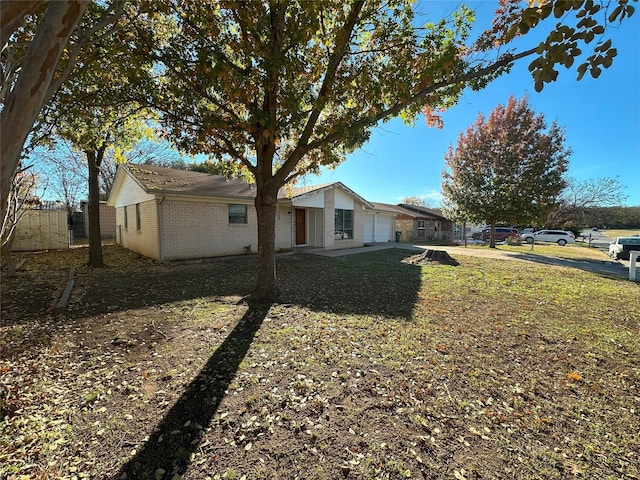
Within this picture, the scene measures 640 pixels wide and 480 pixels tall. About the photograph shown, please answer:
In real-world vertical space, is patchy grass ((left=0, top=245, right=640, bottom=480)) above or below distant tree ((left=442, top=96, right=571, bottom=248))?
below

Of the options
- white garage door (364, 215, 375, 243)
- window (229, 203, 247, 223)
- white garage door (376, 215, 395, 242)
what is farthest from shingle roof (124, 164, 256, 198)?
white garage door (376, 215, 395, 242)

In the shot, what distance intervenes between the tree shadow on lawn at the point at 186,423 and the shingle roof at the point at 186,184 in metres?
8.78

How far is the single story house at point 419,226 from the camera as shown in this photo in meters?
27.0

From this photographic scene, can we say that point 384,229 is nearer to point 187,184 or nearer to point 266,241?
point 187,184

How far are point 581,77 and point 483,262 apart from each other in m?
11.5

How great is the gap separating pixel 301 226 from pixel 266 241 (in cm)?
1014

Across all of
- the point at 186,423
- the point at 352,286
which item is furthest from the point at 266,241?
the point at 186,423

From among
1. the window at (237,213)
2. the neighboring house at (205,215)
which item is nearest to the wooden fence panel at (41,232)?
the neighboring house at (205,215)

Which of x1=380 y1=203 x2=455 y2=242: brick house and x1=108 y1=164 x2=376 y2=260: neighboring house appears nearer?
x1=108 y1=164 x2=376 y2=260: neighboring house

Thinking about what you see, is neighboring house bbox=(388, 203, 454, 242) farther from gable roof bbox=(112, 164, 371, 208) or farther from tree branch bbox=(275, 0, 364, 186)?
tree branch bbox=(275, 0, 364, 186)

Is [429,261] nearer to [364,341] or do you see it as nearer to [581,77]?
[364,341]

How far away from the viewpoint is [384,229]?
24125 millimetres

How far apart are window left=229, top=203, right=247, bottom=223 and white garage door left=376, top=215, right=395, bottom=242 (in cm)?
1310

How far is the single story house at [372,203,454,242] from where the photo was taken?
27047 mm
